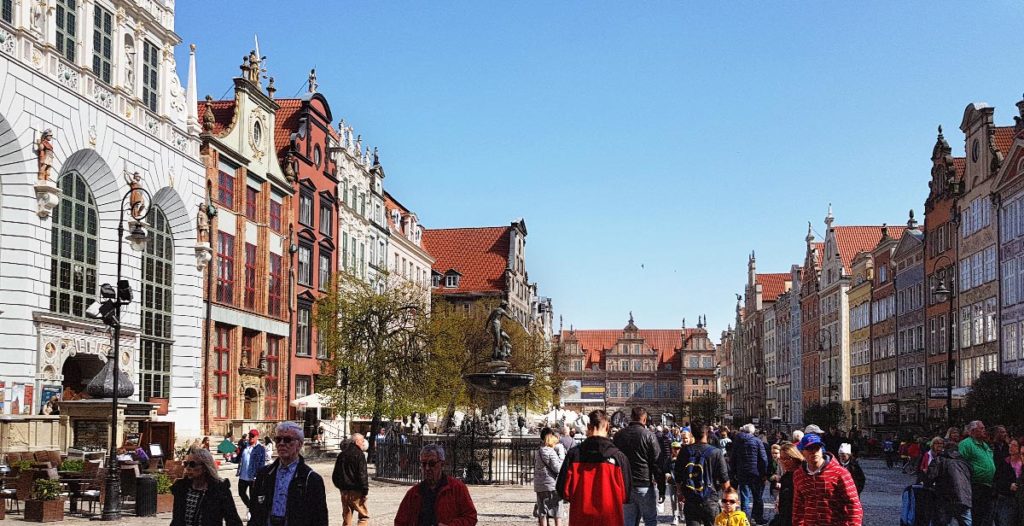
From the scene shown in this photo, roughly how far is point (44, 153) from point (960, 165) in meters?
44.7

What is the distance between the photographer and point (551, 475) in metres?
16.5

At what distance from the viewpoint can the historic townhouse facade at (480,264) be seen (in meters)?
90.1

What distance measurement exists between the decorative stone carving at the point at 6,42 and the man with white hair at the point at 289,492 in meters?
24.3

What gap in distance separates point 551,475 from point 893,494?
53.3ft

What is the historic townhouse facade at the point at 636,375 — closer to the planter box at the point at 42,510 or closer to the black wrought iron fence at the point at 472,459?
the black wrought iron fence at the point at 472,459

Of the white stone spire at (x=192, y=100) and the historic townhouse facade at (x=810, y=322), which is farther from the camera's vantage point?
the historic townhouse facade at (x=810, y=322)

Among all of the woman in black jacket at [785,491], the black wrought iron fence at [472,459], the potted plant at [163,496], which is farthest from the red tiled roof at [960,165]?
the woman in black jacket at [785,491]

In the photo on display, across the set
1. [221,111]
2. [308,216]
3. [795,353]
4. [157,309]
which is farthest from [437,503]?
[795,353]

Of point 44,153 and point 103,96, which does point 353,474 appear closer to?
point 44,153

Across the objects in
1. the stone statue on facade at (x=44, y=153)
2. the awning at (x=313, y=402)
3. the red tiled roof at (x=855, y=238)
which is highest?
the red tiled roof at (x=855, y=238)

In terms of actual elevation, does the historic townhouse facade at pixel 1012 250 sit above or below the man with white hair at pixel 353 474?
above

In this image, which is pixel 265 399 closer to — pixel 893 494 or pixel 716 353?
pixel 893 494

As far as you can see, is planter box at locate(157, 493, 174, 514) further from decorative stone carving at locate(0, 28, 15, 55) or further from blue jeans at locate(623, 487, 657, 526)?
decorative stone carving at locate(0, 28, 15, 55)

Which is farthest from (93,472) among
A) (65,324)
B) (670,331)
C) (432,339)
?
(670,331)
